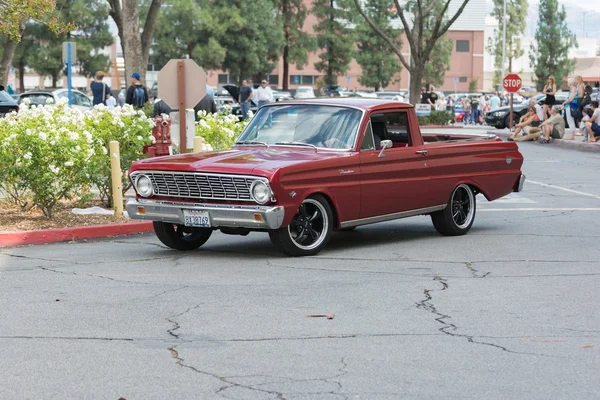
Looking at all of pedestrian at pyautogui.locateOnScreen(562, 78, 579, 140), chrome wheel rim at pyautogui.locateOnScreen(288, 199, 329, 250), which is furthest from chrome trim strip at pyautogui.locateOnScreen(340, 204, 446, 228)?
pedestrian at pyautogui.locateOnScreen(562, 78, 579, 140)

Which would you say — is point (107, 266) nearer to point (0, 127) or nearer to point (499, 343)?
point (0, 127)

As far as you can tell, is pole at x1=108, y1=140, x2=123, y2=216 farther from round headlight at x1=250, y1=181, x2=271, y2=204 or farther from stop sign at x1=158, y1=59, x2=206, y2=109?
round headlight at x1=250, y1=181, x2=271, y2=204

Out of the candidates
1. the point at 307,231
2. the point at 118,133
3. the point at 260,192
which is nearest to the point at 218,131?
the point at 118,133

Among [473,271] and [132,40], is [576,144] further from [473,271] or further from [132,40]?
[473,271]

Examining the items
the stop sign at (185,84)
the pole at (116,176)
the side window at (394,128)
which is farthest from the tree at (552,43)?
the side window at (394,128)

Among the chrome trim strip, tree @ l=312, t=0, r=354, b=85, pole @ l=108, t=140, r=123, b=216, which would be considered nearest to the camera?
the chrome trim strip

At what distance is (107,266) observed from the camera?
10.5m

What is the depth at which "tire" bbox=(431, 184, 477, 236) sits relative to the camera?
506 inches

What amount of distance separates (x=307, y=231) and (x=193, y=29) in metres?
60.2

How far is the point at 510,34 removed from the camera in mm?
115875

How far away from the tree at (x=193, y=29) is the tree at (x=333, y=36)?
11.1 m

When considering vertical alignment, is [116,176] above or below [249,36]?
below

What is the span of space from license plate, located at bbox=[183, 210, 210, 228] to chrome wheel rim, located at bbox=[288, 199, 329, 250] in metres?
0.85

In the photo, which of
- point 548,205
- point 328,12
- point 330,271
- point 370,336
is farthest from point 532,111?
point 328,12
